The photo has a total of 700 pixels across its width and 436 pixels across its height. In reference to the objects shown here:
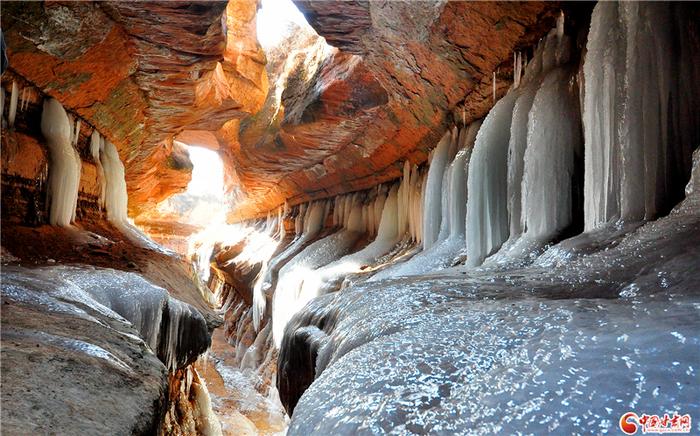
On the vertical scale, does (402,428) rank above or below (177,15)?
below

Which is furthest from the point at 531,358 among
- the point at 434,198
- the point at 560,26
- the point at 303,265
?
the point at 303,265

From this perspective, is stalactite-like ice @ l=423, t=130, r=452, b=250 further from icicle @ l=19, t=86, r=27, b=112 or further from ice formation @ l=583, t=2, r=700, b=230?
icicle @ l=19, t=86, r=27, b=112

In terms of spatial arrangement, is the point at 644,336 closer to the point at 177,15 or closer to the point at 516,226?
the point at 516,226

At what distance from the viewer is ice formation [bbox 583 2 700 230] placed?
3.23 m

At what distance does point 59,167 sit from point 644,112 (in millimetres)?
6931

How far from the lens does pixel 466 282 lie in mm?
2982

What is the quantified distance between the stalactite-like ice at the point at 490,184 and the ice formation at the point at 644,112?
154 centimetres

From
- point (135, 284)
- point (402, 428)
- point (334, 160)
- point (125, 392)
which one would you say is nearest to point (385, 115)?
point (334, 160)

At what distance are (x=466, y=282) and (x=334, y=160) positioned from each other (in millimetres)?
8878

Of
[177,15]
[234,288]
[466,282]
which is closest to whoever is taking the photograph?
[466,282]

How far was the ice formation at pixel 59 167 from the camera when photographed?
6641 millimetres

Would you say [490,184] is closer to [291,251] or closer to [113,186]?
[113,186]

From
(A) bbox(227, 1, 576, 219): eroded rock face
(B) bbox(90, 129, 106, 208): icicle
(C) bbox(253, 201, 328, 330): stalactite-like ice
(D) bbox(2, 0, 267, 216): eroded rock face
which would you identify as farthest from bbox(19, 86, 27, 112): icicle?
(C) bbox(253, 201, 328, 330): stalactite-like ice

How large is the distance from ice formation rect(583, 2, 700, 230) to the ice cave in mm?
15
